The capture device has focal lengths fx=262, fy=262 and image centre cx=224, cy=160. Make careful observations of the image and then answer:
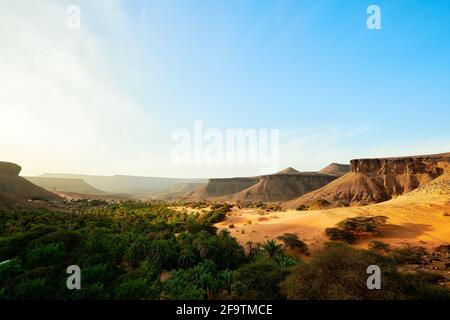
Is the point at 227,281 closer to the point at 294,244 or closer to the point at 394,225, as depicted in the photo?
the point at 294,244

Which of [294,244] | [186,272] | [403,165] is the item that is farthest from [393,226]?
[403,165]

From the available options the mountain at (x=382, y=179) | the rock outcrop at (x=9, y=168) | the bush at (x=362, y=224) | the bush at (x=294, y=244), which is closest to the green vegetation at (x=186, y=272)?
the bush at (x=294, y=244)

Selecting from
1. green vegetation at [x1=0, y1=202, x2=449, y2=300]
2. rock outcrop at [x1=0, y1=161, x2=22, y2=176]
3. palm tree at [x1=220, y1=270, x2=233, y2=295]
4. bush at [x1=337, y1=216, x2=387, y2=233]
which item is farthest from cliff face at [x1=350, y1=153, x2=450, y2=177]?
rock outcrop at [x1=0, y1=161, x2=22, y2=176]

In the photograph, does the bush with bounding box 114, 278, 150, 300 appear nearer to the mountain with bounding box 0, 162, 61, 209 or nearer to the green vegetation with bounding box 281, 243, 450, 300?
the green vegetation with bounding box 281, 243, 450, 300

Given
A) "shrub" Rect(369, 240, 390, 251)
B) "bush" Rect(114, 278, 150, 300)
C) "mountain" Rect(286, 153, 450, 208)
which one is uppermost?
"mountain" Rect(286, 153, 450, 208)

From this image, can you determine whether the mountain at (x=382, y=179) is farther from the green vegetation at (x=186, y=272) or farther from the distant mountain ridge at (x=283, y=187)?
the green vegetation at (x=186, y=272)
